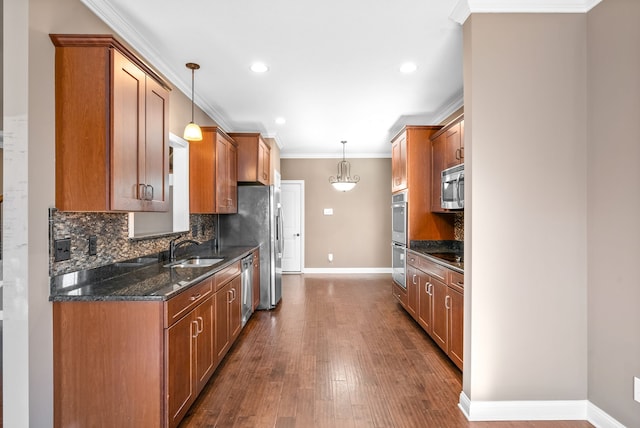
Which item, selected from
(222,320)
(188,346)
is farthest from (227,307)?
(188,346)

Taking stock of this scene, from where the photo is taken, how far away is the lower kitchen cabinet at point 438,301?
2719mm

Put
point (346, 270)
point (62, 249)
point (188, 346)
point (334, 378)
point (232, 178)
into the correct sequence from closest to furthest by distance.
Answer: point (62, 249), point (188, 346), point (334, 378), point (232, 178), point (346, 270)

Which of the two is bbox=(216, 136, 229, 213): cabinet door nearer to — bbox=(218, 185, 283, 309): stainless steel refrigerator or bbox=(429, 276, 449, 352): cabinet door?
bbox=(218, 185, 283, 309): stainless steel refrigerator

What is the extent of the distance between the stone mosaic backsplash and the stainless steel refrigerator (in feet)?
5.17

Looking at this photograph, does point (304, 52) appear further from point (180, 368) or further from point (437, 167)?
point (180, 368)

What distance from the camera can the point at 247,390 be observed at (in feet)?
8.40

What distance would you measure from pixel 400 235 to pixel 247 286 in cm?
209

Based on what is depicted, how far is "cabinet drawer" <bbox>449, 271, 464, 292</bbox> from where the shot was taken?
2.65m

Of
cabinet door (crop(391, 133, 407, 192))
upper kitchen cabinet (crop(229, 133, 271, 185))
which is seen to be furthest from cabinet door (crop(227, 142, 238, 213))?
cabinet door (crop(391, 133, 407, 192))

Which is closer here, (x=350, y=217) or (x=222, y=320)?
(x=222, y=320)

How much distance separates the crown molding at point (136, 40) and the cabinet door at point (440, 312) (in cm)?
316

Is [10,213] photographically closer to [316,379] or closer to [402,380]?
[316,379]

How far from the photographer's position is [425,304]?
355 centimetres

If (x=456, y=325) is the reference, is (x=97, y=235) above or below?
above
